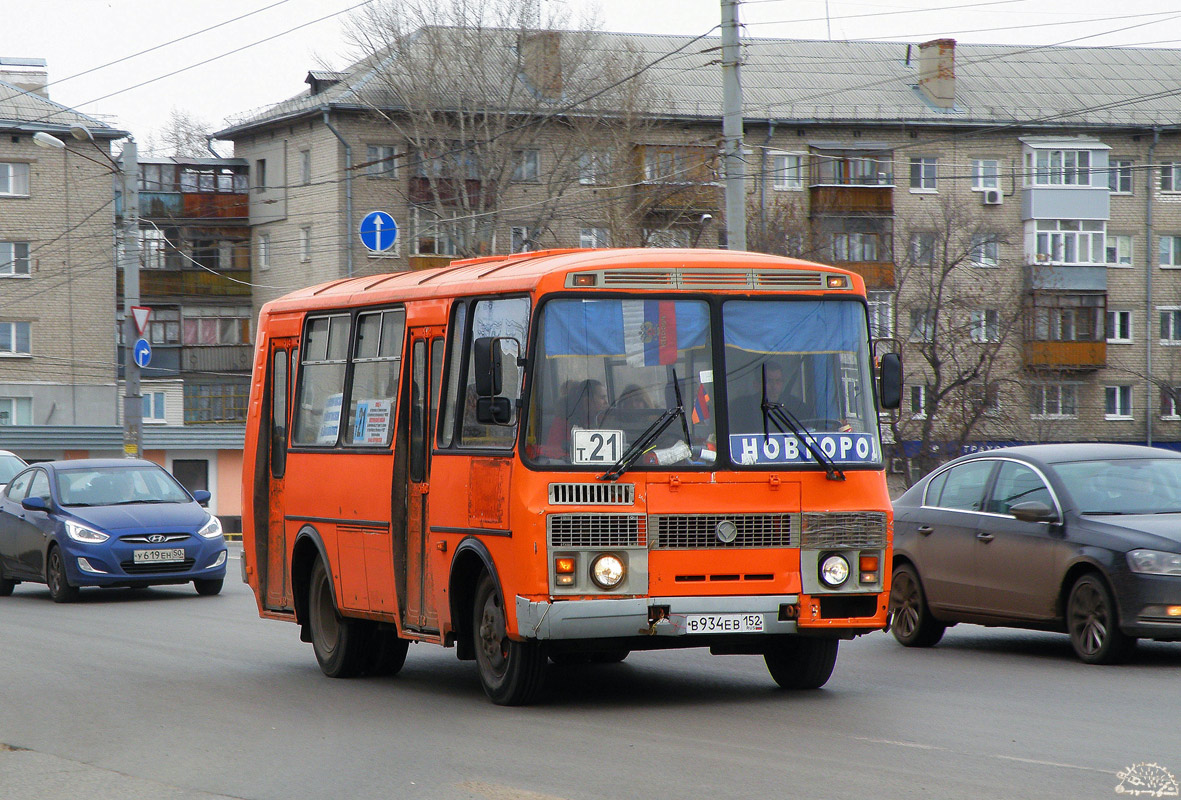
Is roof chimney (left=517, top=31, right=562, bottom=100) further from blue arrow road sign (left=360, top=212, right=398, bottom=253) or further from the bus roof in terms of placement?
the bus roof

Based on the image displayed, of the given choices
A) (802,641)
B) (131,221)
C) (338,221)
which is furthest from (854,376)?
(338,221)

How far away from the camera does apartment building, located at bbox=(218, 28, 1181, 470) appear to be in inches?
2067

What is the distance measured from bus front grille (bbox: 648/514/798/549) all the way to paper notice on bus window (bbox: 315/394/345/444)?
130 inches

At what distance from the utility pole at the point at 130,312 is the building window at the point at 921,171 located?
125ft

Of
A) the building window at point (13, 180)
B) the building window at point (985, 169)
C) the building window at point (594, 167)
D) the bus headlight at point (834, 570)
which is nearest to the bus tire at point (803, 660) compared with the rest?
the bus headlight at point (834, 570)

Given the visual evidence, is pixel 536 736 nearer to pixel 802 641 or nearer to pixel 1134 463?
pixel 802 641

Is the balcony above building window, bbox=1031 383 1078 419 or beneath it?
above

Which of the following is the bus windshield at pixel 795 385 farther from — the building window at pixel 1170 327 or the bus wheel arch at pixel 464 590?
the building window at pixel 1170 327

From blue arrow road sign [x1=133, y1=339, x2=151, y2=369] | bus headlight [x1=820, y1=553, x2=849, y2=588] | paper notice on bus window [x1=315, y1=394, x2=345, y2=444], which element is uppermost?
blue arrow road sign [x1=133, y1=339, x2=151, y2=369]

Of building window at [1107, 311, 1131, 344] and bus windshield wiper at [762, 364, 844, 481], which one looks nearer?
bus windshield wiper at [762, 364, 844, 481]

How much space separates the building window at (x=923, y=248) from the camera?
5641 cm

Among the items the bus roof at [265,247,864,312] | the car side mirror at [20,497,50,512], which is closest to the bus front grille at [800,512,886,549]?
the bus roof at [265,247,864,312]

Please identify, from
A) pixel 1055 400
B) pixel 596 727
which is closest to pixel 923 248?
pixel 1055 400

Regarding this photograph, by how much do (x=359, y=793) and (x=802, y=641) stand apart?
3870mm
